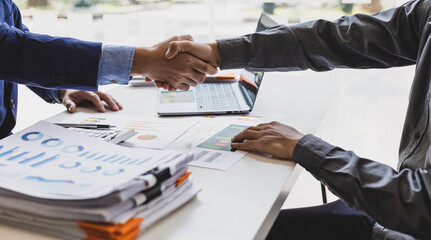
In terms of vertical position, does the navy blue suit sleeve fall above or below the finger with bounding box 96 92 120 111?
above

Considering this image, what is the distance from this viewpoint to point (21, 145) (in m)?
0.86

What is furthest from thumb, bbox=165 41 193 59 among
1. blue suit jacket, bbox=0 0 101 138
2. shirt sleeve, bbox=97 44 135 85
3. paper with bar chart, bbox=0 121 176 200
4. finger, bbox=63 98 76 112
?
paper with bar chart, bbox=0 121 176 200

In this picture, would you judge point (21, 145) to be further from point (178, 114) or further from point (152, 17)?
point (152, 17)

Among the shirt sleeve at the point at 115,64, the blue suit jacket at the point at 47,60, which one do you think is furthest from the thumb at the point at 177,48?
the blue suit jacket at the point at 47,60

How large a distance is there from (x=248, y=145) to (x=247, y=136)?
0.03 m

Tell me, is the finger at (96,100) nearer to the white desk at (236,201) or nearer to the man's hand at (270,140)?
the white desk at (236,201)

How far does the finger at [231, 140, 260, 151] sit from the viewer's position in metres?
1.00

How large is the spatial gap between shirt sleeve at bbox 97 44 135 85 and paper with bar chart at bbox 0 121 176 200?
0.26 meters

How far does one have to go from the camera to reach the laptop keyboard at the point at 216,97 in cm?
134

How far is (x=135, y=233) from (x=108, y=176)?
0.10m

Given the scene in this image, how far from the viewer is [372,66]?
129cm

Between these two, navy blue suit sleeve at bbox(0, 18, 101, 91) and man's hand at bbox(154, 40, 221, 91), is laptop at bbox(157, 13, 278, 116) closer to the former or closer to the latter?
man's hand at bbox(154, 40, 221, 91)

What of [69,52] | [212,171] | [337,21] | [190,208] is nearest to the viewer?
[190,208]

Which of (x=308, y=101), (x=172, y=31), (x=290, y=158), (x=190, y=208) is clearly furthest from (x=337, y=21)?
(x=172, y=31)
